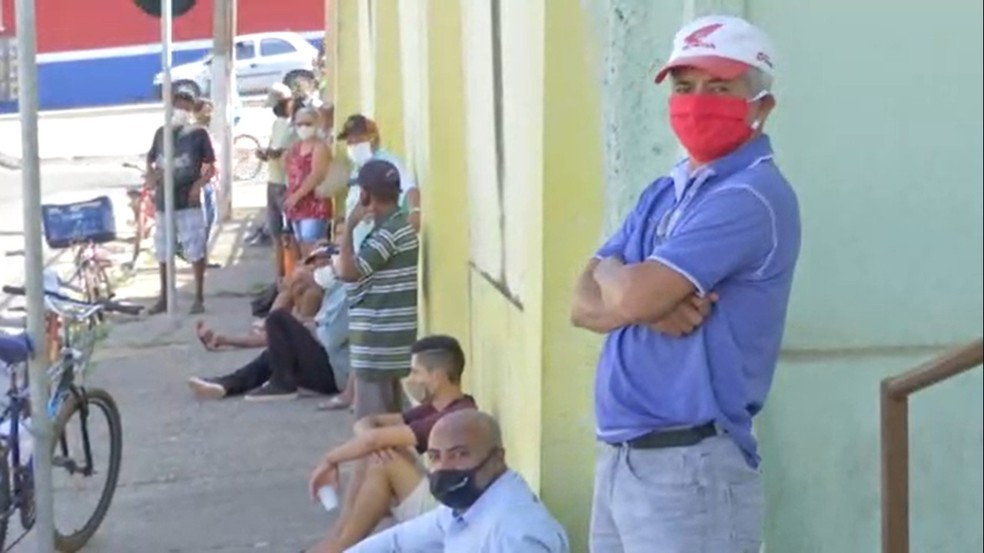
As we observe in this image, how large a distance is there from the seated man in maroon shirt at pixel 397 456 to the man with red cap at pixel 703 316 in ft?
9.30

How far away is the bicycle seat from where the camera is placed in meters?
6.12

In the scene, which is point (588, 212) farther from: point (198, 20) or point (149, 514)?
point (198, 20)

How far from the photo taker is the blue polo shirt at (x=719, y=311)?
363cm

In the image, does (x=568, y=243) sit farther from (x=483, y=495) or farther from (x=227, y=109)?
(x=227, y=109)

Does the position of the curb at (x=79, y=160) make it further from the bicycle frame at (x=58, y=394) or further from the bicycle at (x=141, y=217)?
the bicycle frame at (x=58, y=394)

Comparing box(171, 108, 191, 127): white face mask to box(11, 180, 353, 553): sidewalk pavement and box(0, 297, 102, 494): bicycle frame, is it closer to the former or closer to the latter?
box(11, 180, 353, 553): sidewalk pavement

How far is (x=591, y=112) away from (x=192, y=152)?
898 cm

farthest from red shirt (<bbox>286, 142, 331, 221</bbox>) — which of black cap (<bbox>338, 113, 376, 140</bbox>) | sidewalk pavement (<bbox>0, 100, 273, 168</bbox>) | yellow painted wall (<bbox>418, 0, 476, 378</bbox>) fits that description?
sidewalk pavement (<bbox>0, 100, 273, 168</bbox>)

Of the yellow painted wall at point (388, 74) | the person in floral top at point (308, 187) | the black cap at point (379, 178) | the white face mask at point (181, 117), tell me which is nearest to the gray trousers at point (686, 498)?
the black cap at point (379, 178)

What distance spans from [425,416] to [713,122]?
3.16 m

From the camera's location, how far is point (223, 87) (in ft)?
65.9

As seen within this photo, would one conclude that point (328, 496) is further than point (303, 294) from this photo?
No

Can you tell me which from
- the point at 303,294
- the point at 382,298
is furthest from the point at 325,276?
the point at 382,298

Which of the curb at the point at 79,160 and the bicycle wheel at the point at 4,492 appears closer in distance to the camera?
the bicycle wheel at the point at 4,492
